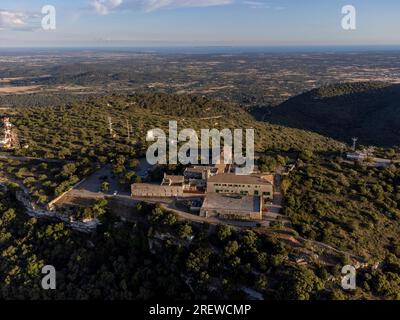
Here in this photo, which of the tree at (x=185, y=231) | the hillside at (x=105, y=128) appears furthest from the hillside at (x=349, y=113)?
the tree at (x=185, y=231)

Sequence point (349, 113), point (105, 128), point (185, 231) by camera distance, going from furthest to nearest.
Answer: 1. point (349, 113)
2. point (105, 128)
3. point (185, 231)

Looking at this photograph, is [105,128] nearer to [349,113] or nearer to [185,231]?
[185,231]

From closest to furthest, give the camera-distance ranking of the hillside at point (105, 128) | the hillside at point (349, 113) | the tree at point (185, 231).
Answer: the tree at point (185, 231)
the hillside at point (105, 128)
the hillside at point (349, 113)

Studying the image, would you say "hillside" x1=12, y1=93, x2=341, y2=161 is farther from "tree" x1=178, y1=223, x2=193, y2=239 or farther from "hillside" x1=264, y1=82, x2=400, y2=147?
"hillside" x1=264, y1=82, x2=400, y2=147

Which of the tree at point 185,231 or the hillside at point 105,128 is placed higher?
the hillside at point 105,128

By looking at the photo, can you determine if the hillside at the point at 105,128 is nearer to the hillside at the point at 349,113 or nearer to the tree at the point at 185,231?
the tree at the point at 185,231

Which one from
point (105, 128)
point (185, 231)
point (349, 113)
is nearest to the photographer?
point (185, 231)

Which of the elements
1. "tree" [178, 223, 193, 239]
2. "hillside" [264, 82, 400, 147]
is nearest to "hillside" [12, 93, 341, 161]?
"tree" [178, 223, 193, 239]

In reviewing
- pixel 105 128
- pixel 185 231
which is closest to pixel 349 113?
pixel 105 128
